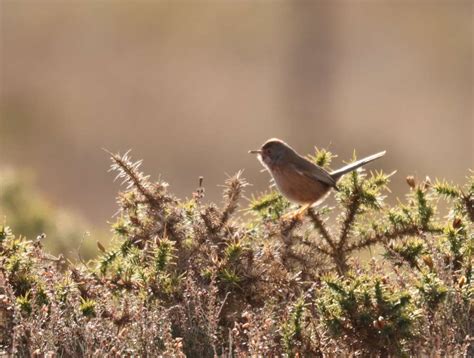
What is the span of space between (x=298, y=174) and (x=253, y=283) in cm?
269

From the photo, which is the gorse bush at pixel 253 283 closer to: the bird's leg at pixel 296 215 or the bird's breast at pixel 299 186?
the bird's leg at pixel 296 215

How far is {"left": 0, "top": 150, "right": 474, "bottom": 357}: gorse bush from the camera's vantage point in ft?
15.3

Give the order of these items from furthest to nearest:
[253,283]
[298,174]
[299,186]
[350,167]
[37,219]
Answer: [37,219]
[298,174]
[299,186]
[350,167]
[253,283]

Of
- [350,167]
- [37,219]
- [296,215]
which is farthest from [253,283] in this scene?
[37,219]

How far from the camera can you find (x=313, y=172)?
763 centimetres

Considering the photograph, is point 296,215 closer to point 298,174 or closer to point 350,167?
point 350,167

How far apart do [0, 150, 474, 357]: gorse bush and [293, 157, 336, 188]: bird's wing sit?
3.74 feet

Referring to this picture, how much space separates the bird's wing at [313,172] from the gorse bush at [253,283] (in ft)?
3.74

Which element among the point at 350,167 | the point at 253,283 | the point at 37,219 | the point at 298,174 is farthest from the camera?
the point at 37,219

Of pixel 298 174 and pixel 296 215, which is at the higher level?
pixel 298 174

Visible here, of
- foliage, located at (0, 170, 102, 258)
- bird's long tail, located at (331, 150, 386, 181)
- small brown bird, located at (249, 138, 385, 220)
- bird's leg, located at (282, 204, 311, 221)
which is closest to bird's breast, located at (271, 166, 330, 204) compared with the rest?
small brown bird, located at (249, 138, 385, 220)

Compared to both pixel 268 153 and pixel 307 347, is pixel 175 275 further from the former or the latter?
pixel 268 153

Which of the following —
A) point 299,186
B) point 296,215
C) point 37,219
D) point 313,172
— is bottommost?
point 296,215

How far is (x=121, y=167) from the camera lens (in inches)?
216
